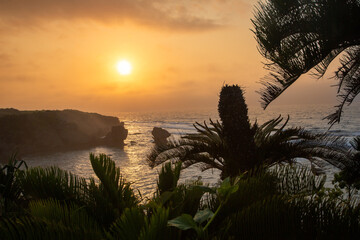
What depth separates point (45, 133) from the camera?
2069 inches

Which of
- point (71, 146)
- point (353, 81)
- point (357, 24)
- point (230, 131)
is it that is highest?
point (357, 24)

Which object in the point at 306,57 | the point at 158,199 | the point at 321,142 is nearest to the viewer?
the point at 158,199

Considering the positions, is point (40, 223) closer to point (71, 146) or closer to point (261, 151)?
point (261, 151)

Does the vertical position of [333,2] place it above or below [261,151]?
above

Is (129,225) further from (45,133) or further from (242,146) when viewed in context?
(45,133)

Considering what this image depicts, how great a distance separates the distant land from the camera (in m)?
48.7

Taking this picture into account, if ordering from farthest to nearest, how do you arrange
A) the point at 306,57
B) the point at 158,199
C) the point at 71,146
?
1. the point at 71,146
2. the point at 306,57
3. the point at 158,199

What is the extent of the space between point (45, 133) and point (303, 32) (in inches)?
2099

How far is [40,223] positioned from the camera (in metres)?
2.21

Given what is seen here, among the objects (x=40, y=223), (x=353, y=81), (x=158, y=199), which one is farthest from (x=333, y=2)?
(x=40, y=223)

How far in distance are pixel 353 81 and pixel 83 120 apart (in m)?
61.2

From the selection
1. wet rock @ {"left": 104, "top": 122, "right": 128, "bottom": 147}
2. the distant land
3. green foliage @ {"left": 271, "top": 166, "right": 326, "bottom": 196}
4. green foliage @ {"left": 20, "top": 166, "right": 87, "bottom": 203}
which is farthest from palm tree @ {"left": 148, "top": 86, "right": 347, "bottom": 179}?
wet rock @ {"left": 104, "top": 122, "right": 128, "bottom": 147}

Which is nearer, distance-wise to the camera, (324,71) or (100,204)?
(100,204)

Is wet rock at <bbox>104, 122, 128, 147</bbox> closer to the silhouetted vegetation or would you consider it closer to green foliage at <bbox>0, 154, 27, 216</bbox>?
green foliage at <bbox>0, 154, 27, 216</bbox>
